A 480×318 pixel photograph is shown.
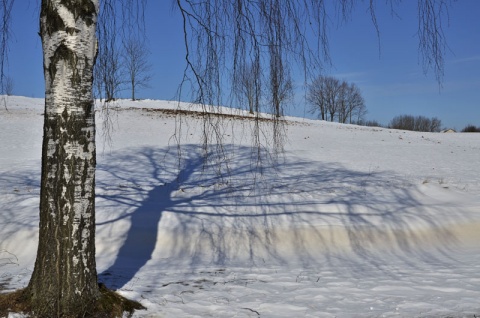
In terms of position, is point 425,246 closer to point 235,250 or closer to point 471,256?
point 471,256

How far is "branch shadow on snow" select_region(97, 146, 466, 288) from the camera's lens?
7473 mm

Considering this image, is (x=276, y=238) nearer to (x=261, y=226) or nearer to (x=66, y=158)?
(x=261, y=226)

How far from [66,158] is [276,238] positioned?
5402mm

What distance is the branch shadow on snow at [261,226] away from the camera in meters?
7.47

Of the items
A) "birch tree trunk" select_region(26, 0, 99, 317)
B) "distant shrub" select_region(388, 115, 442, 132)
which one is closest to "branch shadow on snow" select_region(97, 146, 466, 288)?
"birch tree trunk" select_region(26, 0, 99, 317)

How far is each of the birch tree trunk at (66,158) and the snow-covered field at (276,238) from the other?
2.75ft

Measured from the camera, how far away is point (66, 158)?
362cm

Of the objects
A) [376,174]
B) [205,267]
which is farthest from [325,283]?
[376,174]

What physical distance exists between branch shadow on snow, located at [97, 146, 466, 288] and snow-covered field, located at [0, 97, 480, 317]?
0.09 ft

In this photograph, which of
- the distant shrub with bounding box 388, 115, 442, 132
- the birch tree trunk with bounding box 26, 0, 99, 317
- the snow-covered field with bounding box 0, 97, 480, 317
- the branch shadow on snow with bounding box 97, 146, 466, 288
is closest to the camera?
the birch tree trunk with bounding box 26, 0, 99, 317

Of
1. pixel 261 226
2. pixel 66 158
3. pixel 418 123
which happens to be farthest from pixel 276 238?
pixel 418 123

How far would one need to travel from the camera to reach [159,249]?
790 cm

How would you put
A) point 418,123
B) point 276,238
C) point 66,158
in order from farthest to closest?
1. point 418,123
2. point 276,238
3. point 66,158

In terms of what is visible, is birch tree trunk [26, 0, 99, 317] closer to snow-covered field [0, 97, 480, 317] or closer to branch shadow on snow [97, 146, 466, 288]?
snow-covered field [0, 97, 480, 317]
